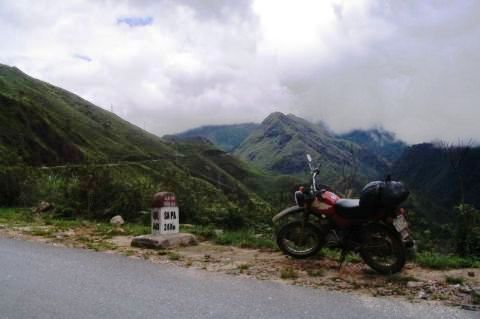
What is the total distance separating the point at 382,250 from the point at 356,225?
555 millimetres

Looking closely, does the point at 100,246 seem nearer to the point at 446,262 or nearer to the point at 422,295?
the point at 422,295

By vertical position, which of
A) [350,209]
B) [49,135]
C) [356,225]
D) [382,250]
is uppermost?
[49,135]

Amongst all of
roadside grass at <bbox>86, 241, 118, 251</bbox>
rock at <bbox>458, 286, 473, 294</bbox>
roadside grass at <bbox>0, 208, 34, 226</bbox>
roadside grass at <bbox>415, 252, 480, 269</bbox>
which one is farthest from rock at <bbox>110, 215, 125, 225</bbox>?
rock at <bbox>458, 286, 473, 294</bbox>

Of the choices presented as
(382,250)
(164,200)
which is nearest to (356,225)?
(382,250)

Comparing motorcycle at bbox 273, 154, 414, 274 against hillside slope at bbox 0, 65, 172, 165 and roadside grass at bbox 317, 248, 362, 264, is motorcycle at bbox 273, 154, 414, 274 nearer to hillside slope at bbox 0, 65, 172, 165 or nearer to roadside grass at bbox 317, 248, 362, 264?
roadside grass at bbox 317, 248, 362, 264

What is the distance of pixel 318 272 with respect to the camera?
7133 millimetres

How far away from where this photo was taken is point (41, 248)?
9.41 metres

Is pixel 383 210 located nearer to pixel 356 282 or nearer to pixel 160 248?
pixel 356 282

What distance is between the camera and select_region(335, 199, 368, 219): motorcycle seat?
7.21 meters

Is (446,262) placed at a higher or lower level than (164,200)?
lower

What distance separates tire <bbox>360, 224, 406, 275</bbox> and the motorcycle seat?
226 mm

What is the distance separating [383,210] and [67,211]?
1077 centimetres

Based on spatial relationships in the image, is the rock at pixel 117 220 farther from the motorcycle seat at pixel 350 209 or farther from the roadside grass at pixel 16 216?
the motorcycle seat at pixel 350 209

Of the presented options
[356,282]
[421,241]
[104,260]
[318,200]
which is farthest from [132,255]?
[421,241]
